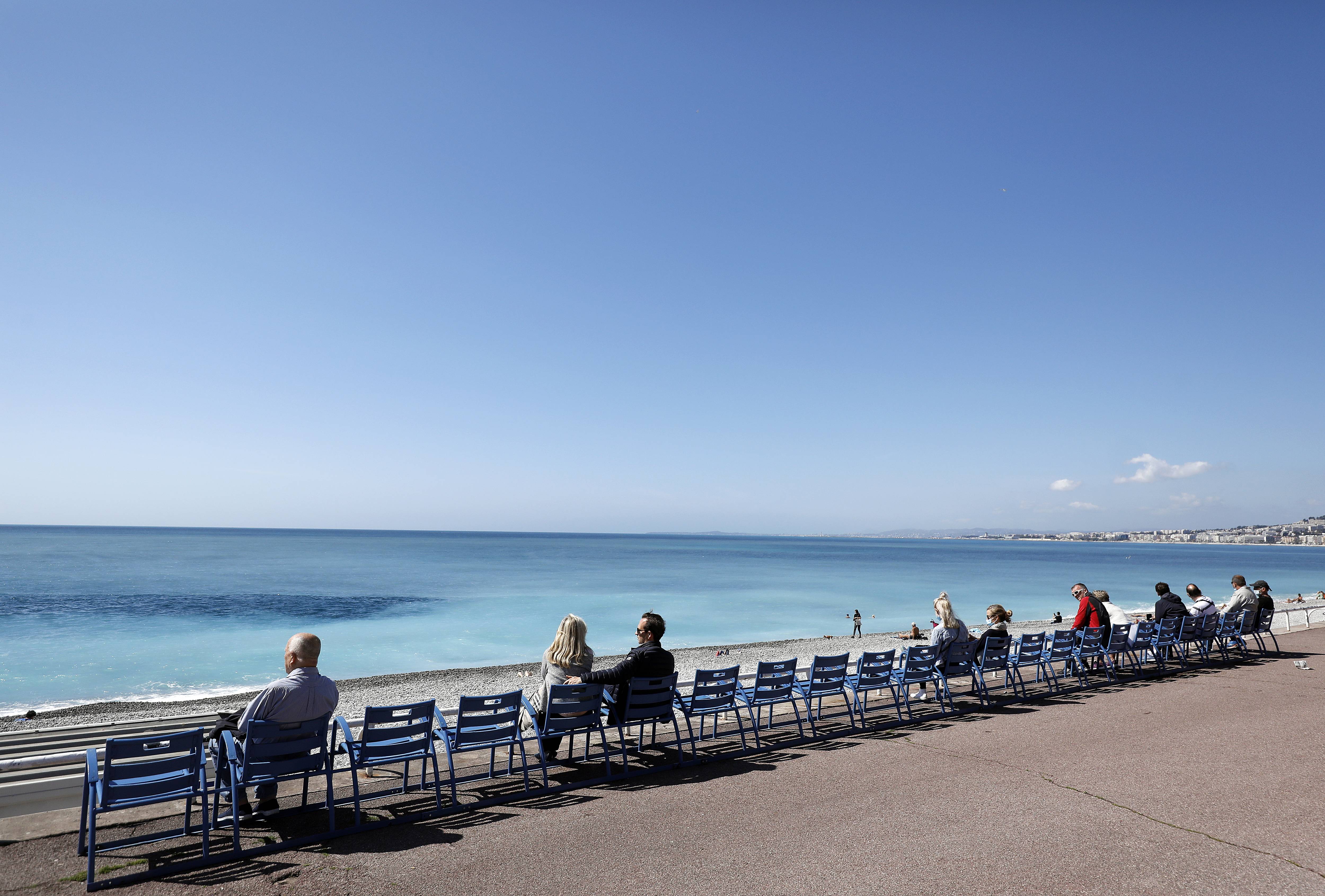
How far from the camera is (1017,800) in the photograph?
515 cm

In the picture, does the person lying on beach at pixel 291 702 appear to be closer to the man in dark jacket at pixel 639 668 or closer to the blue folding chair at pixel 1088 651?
the man in dark jacket at pixel 639 668

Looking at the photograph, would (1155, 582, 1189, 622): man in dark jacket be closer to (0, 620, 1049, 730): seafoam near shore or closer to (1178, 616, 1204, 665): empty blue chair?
(1178, 616, 1204, 665): empty blue chair

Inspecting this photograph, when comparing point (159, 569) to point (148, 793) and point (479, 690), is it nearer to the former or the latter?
point (479, 690)

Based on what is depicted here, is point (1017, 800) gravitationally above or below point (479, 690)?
above

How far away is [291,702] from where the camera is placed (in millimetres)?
4707

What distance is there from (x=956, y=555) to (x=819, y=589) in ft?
315

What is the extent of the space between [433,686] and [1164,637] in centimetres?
1532

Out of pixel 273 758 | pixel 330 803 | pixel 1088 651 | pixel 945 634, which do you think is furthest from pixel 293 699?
pixel 1088 651

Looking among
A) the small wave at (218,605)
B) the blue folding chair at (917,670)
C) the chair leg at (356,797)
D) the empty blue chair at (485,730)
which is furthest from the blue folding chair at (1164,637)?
the small wave at (218,605)

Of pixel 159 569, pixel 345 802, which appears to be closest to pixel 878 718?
pixel 345 802

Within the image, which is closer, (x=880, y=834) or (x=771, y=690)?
(x=880, y=834)

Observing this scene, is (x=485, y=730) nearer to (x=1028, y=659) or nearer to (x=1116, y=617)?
(x=1028, y=659)

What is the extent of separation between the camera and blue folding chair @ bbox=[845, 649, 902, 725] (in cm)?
752

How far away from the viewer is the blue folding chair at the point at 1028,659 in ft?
30.3
